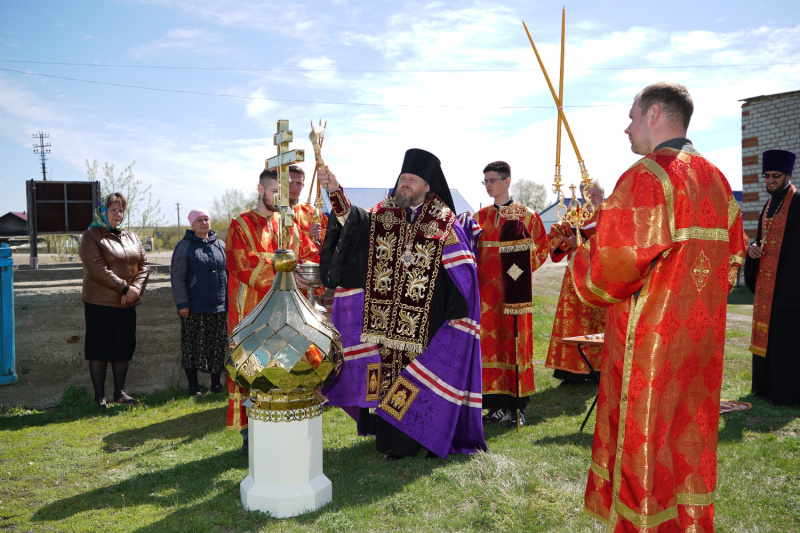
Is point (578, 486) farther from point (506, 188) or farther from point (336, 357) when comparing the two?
point (506, 188)

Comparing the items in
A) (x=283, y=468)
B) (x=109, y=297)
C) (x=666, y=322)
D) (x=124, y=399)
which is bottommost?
(x=124, y=399)

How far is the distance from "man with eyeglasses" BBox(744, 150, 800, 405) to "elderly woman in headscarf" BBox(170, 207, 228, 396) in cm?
570

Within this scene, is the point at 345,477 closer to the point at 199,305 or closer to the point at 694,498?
the point at 694,498

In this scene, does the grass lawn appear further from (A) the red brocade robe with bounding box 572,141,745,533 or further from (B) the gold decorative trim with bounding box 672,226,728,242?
(B) the gold decorative trim with bounding box 672,226,728,242

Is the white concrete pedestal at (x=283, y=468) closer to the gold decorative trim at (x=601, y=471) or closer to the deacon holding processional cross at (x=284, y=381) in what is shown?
the deacon holding processional cross at (x=284, y=381)

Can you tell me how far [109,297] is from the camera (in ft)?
19.3

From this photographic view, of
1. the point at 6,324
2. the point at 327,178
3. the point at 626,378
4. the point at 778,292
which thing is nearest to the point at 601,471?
the point at 626,378

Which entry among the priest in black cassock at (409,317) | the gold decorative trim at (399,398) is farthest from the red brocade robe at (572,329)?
the gold decorative trim at (399,398)

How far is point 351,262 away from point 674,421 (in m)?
2.52

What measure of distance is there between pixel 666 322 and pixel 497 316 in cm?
296

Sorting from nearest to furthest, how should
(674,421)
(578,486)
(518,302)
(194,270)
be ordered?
(674,421) → (578,486) → (518,302) → (194,270)

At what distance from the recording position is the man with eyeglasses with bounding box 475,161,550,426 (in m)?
5.33

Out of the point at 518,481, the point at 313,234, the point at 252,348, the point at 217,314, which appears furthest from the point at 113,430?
the point at 518,481

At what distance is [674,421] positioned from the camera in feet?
8.22
